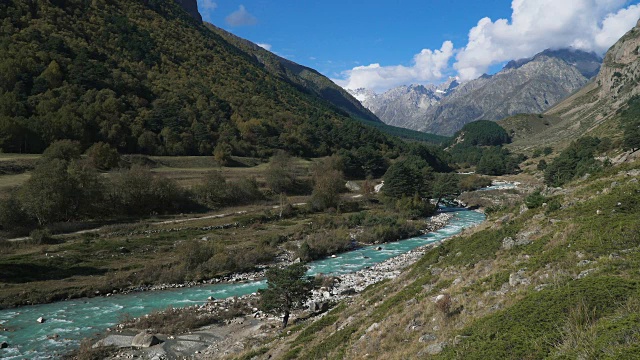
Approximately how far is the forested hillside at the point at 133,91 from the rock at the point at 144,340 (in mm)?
71053

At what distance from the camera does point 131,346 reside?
2373cm

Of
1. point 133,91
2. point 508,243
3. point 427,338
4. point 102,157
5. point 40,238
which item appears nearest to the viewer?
point 427,338

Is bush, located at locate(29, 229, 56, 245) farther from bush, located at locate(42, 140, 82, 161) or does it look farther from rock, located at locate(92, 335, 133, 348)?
bush, located at locate(42, 140, 82, 161)

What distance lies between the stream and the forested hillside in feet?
199

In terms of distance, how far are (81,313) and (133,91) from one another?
97243 mm

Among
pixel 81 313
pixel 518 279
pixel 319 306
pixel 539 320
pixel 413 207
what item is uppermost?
pixel 539 320

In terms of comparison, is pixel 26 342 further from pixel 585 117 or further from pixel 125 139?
pixel 585 117

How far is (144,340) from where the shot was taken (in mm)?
24031

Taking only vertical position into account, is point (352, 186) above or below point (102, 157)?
below

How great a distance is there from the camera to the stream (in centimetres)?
2362

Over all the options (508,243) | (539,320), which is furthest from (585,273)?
(508,243)

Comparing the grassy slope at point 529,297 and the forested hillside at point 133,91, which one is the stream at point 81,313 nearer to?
the grassy slope at point 529,297


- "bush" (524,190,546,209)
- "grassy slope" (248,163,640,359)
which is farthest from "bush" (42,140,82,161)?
"bush" (524,190,546,209)

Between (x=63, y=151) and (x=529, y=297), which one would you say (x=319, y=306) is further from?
(x=63, y=151)
